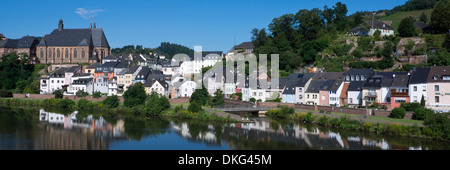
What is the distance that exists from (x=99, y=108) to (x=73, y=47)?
3215 centimetres

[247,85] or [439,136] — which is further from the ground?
[247,85]

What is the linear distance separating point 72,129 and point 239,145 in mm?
13676

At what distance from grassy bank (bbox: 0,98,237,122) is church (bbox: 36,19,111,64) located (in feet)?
69.2

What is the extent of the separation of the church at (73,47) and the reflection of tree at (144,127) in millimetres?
38696

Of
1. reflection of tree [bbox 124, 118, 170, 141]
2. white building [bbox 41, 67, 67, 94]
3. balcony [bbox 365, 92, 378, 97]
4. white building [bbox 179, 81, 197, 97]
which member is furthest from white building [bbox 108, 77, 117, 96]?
balcony [bbox 365, 92, 378, 97]

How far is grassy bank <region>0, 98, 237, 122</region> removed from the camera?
35.9 m

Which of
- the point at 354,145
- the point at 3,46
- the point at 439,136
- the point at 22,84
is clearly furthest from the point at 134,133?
the point at 3,46

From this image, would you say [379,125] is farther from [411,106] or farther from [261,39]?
[261,39]

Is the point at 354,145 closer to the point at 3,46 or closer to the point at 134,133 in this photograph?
the point at 134,133

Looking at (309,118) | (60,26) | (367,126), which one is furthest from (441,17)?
(60,26)

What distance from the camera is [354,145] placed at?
79.9 feet

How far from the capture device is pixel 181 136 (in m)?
27.6

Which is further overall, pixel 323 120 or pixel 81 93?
pixel 81 93

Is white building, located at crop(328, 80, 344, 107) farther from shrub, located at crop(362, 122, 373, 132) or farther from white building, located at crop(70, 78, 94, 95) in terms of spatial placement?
white building, located at crop(70, 78, 94, 95)
